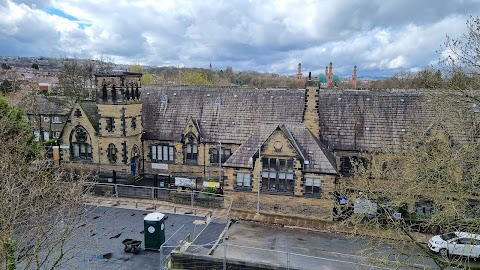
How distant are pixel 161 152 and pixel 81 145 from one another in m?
7.40

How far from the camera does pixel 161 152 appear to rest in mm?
34781

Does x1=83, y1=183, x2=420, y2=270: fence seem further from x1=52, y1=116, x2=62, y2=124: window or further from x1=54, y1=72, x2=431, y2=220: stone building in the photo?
x1=52, y1=116, x2=62, y2=124: window

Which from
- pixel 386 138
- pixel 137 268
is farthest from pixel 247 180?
pixel 386 138

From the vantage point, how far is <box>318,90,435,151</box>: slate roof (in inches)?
1182

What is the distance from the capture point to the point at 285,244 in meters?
21.0

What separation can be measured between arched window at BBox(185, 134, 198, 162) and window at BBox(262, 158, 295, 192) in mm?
9674

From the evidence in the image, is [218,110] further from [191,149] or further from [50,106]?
[50,106]

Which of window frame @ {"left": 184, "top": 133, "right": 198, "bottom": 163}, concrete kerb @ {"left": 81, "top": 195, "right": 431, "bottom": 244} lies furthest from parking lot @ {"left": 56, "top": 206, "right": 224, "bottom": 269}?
window frame @ {"left": 184, "top": 133, "right": 198, "bottom": 163}

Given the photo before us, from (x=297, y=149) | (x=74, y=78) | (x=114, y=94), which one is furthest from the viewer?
(x=74, y=78)

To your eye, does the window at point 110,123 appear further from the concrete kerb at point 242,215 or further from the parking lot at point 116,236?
the parking lot at point 116,236

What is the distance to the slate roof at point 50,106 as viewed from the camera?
49781mm

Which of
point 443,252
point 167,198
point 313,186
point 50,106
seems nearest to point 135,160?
point 167,198

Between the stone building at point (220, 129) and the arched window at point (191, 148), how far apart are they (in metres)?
0.09

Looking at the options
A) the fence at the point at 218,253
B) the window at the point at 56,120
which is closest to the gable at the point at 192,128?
the fence at the point at 218,253
